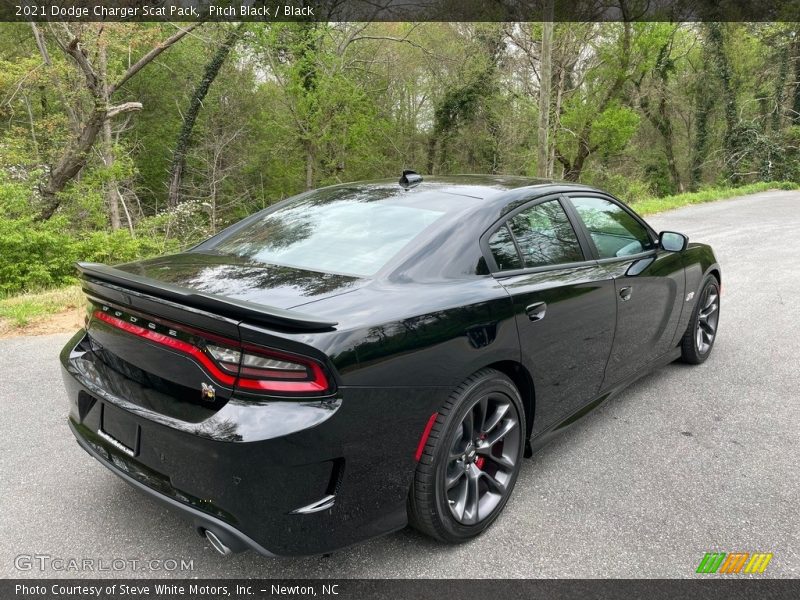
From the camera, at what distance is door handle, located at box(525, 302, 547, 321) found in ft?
8.43

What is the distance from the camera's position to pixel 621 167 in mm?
31000

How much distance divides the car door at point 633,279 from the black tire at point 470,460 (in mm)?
1010

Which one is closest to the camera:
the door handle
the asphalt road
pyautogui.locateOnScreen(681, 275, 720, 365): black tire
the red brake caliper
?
the asphalt road

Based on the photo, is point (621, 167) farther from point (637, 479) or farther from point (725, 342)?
point (637, 479)

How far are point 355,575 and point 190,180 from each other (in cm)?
2862

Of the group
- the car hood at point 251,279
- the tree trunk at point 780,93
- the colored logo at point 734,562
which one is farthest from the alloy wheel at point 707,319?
the tree trunk at point 780,93

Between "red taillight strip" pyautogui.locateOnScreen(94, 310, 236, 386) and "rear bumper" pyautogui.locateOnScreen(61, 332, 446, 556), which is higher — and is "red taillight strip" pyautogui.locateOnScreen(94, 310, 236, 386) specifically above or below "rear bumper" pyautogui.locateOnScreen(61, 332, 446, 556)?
above

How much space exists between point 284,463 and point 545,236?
72.1 inches

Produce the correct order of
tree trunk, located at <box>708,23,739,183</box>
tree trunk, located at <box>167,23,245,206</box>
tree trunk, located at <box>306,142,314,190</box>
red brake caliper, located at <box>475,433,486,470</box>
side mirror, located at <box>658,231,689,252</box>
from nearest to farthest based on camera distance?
red brake caliper, located at <box>475,433,486,470</box> → side mirror, located at <box>658,231,689,252</box> → tree trunk, located at <box>167,23,245,206</box> → tree trunk, located at <box>708,23,739,183</box> → tree trunk, located at <box>306,142,314,190</box>

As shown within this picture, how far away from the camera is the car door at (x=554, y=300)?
8.59 feet

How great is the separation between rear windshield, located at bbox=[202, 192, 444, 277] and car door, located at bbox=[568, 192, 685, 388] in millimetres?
1132

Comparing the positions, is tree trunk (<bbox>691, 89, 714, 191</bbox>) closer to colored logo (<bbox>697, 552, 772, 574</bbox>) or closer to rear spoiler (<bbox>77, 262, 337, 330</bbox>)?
colored logo (<bbox>697, 552, 772, 574</bbox>)

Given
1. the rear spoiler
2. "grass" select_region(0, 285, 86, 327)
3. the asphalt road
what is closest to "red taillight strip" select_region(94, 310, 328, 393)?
the rear spoiler

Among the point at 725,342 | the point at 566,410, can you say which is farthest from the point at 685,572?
the point at 725,342
